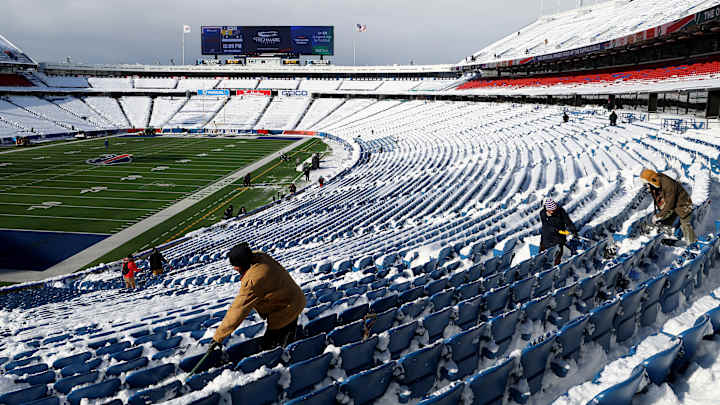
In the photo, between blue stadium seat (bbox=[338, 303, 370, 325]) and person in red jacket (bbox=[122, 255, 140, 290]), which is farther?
person in red jacket (bbox=[122, 255, 140, 290])

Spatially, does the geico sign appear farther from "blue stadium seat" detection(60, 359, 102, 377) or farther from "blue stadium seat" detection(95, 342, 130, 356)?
"blue stadium seat" detection(60, 359, 102, 377)

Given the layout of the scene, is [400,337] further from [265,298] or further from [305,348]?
[265,298]

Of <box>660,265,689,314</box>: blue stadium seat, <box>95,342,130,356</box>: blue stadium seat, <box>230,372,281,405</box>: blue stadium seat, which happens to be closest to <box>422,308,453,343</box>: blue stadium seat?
<box>230,372,281,405</box>: blue stadium seat

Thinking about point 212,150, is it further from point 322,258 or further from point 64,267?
point 322,258

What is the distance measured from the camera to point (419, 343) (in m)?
4.51

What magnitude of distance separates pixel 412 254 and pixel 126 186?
2459 centimetres

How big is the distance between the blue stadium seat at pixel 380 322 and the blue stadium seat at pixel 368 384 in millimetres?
1034

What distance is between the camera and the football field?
20531 millimetres

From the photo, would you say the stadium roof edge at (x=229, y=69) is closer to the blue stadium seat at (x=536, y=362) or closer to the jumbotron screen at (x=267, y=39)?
the jumbotron screen at (x=267, y=39)

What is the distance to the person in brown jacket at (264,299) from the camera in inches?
151

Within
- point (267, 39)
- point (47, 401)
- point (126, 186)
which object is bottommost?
point (126, 186)

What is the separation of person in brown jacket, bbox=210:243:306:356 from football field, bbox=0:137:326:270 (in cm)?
1474

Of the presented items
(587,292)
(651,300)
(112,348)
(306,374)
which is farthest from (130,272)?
(651,300)

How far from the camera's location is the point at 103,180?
29.1 m
